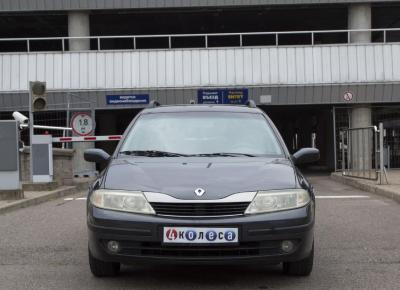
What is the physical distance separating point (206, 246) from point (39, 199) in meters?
8.29

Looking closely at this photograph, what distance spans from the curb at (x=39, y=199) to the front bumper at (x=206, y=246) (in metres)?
6.13

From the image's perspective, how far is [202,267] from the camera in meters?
5.57

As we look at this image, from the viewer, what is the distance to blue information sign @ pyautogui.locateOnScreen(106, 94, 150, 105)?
21125mm

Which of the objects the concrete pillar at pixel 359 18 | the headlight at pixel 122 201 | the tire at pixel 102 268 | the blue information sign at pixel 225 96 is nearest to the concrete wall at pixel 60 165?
the blue information sign at pixel 225 96

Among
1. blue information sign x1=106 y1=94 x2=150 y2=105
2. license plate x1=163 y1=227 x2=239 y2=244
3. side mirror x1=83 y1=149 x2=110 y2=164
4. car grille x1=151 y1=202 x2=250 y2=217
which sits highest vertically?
blue information sign x1=106 y1=94 x2=150 y2=105

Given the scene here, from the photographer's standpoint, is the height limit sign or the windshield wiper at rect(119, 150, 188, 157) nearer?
the windshield wiper at rect(119, 150, 188, 157)

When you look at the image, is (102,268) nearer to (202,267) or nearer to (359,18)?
(202,267)

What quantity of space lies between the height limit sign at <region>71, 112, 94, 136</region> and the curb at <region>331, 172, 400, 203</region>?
25.8 ft

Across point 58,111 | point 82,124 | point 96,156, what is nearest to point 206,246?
point 96,156

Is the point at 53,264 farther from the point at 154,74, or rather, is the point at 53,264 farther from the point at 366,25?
the point at 366,25

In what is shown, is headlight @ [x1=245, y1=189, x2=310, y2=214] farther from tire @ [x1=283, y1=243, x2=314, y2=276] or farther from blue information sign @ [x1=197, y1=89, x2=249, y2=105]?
blue information sign @ [x1=197, y1=89, x2=249, y2=105]

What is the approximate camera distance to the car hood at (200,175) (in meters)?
4.58

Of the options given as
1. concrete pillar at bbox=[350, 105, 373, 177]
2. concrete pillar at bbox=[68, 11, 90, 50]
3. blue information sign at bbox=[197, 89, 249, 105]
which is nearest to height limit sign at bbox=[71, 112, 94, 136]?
blue information sign at bbox=[197, 89, 249, 105]

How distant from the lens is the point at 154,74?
69.8 ft
